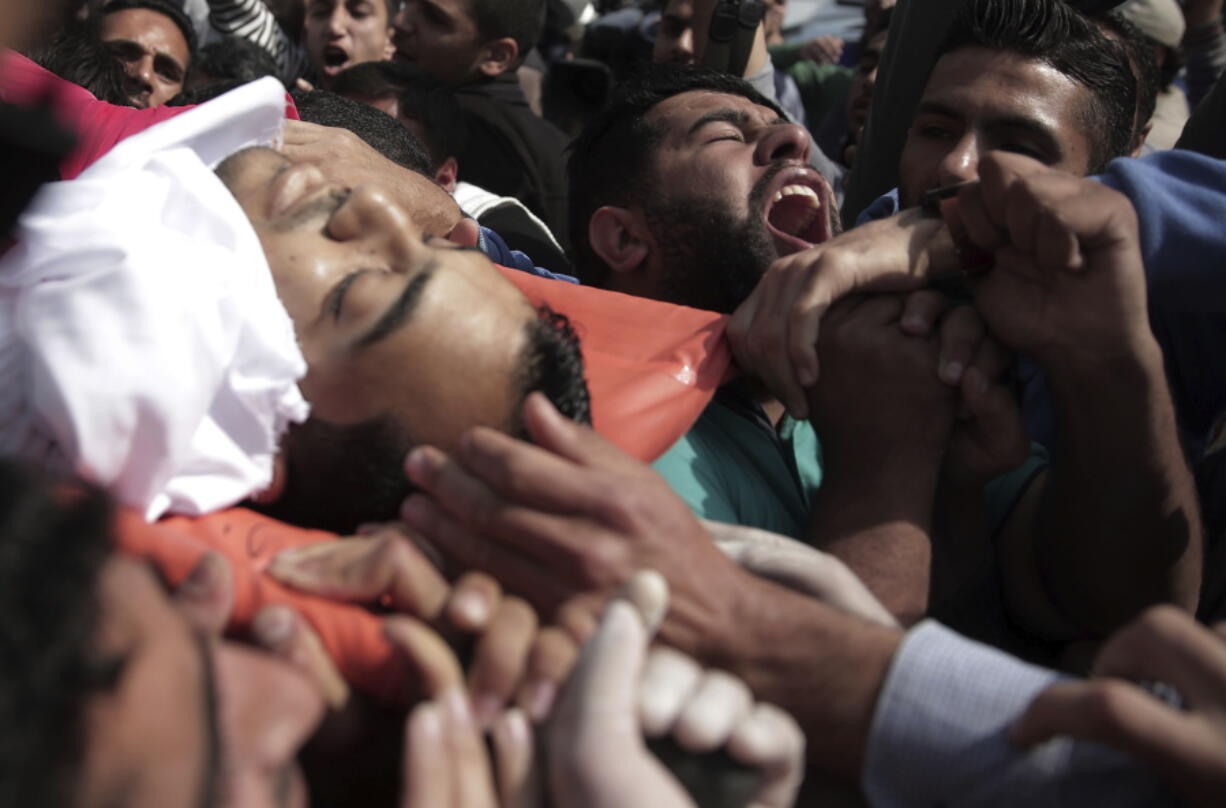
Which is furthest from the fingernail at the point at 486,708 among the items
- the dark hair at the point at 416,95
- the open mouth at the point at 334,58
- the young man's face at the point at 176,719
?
the open mouth at the point at 334,58

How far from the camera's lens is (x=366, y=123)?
3277 mm

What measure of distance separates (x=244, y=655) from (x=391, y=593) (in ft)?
0.87

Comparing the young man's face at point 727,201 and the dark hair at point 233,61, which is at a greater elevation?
the young man's face at point 727,201

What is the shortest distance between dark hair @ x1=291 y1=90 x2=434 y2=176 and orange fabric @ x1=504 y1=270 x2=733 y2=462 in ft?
3.22

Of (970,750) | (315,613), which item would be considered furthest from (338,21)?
(970,750)

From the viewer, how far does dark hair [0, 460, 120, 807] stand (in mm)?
741

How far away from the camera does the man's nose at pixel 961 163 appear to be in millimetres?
2611

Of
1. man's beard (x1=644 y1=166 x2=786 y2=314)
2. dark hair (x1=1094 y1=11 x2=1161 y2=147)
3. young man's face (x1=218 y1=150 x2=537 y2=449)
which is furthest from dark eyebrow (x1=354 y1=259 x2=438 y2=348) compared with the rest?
dark hair (x1=1094 y1=11 x2=1161 y2=147)

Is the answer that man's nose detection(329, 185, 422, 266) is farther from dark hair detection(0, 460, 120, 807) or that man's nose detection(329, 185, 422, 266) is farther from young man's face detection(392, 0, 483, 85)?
young man's face detection(392, 0, 483, 85)

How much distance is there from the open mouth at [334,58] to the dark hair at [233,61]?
1.30ft

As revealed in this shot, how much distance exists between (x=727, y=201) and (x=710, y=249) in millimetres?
128

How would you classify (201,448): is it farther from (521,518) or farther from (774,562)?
(774,562)

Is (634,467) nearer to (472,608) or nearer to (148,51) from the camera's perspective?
(472,608)

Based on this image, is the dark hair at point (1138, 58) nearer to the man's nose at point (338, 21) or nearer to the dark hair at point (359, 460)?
the dark hair at point (359, 460)
